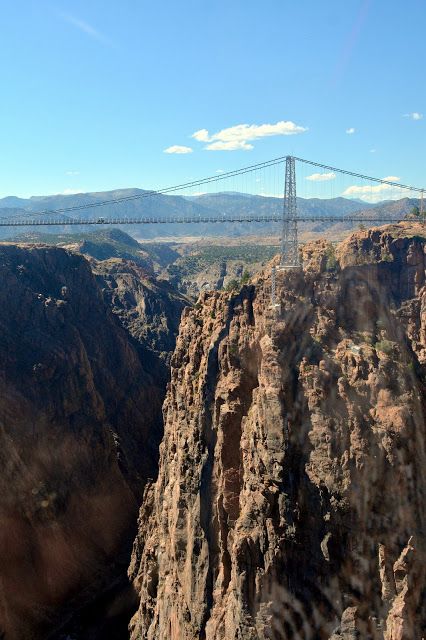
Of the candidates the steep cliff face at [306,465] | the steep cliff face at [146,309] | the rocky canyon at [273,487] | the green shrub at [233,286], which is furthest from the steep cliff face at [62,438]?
the green shrub at [233,286]

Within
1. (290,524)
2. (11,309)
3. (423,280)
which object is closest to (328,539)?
(290,524)

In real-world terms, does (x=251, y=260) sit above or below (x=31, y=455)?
above

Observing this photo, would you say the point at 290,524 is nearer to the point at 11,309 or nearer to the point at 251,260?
the point at 11,309

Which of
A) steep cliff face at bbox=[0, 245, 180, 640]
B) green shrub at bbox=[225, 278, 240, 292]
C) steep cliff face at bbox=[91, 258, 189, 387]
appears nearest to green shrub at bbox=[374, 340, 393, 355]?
green shrub at bbox=[225, 278, 240, 292]

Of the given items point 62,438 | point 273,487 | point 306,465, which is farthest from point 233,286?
point 62,438

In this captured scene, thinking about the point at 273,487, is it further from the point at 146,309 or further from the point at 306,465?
the point at 146,309

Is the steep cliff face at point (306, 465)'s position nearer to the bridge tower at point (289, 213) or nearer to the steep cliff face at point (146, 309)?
the bridge tower at point (289, 213)
